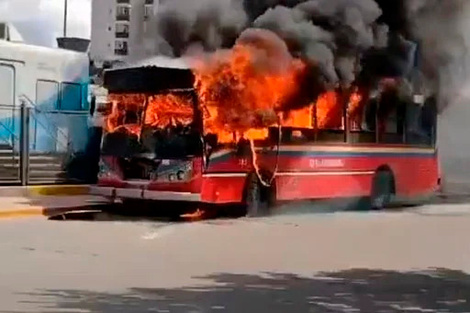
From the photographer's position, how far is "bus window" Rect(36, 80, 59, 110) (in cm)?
2402

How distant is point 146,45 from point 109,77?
5.06 ft

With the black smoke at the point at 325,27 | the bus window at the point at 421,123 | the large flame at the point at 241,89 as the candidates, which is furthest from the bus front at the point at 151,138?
the bus window at the point at 421,123

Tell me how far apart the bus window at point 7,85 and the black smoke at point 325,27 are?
528 centimetres

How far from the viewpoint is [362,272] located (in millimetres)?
11953

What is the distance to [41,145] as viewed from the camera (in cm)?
2411

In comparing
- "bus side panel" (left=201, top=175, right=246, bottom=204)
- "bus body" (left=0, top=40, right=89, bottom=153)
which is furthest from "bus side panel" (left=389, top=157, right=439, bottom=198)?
"bus body" (left=0, top=40, right=89, bottom=153)

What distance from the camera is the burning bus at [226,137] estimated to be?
57.3ft

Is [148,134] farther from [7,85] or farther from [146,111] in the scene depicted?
[7,85]

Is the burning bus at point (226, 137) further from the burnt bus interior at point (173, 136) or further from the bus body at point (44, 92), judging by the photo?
the bus body at point (44, 92)

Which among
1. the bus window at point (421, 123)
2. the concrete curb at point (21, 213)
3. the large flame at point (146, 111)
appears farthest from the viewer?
the bus window at point (421, 123)

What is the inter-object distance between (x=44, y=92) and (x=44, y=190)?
2.91m

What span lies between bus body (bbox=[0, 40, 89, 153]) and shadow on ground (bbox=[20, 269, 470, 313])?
13096 mm

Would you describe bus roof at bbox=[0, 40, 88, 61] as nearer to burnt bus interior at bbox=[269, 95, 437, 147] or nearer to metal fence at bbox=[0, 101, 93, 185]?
metal fence at bbox=[0, 101, 93, 185]

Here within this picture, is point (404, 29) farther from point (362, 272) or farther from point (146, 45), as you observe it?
point (362, 272)
